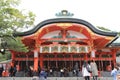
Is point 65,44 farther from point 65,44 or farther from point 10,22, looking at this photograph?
point 10,22

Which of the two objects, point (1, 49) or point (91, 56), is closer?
point (1, 49)

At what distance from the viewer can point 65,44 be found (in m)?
27.2

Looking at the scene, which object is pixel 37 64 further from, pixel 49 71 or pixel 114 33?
pixel 114 33

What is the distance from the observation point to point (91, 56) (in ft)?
86.7

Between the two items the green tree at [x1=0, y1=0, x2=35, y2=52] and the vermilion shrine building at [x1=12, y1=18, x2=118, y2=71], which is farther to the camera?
the vermilion shrine building at [x1=12, y1=18, x2=118, y2=71]

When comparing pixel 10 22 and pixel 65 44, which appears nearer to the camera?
pixel 10 22

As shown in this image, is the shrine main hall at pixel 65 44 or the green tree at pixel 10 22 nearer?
the green tree at pixel 10 22

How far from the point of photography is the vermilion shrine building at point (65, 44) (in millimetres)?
25297

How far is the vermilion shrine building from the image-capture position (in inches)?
996

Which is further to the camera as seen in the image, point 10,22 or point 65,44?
point 65,44

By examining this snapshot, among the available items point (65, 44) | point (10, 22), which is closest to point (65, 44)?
point (65, 44)

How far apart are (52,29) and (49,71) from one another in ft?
14.5

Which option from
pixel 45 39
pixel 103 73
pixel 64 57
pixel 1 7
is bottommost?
pixel 103 73

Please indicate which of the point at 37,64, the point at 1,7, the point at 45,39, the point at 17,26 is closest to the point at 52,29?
the point at 45,39
